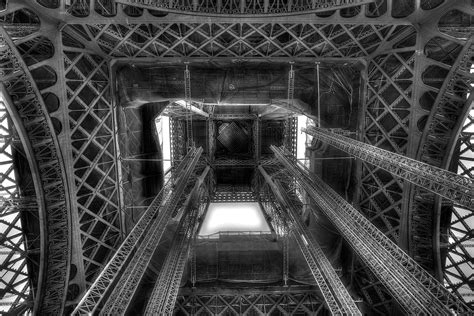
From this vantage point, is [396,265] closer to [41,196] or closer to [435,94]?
[435,94]

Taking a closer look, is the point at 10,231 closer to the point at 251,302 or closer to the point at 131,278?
the point at 131,278

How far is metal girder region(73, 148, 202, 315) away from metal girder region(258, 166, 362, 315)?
221 inches

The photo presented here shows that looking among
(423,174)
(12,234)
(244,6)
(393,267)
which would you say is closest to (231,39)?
(244,6)

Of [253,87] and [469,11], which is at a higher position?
[469,11]

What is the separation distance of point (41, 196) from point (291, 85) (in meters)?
12.4

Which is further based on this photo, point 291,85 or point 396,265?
point 291,85

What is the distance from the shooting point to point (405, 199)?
13.7m

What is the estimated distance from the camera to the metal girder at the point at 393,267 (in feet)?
26.8

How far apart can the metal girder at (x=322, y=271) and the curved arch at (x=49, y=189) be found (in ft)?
33.0

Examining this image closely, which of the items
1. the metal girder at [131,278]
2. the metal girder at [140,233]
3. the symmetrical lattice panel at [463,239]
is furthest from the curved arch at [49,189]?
the symmetrical lattice panel at [463,239]

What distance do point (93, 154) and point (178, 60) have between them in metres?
6.06

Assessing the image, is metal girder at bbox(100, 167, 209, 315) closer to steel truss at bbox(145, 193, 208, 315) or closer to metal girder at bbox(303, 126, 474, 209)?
steel truss at bbox(145, 193, 208, 315)

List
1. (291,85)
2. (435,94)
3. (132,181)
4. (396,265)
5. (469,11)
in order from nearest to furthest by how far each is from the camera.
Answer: (396,265)
(469,11)
(435,94)
(291,85)
(132,181)

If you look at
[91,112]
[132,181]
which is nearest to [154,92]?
[91,112]
